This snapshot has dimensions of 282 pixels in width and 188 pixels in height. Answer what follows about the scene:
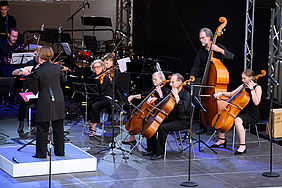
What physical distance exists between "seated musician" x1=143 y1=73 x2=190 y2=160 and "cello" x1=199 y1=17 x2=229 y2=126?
1.89 feet

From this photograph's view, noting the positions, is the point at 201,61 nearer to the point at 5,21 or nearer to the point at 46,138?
the point at 46,138

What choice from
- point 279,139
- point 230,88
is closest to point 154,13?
point 230,88

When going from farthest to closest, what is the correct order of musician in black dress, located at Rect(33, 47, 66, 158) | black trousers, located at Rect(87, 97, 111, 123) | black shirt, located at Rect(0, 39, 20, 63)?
black shirt, located at Rect(0, 39, 20, 63), black trousers, located at Rect(87, 97, 111, 123), musician in black dress, located at Rect(33, 47, 66, 158)

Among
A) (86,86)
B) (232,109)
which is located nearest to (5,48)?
(86,86)

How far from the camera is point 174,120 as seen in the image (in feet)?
23.7

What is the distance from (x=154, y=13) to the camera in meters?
12.6

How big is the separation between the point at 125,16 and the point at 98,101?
6.16 meters

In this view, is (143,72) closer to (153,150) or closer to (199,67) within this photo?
(199,67)

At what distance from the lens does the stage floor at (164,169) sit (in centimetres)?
584

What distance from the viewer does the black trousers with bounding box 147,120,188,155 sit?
22.9 feet

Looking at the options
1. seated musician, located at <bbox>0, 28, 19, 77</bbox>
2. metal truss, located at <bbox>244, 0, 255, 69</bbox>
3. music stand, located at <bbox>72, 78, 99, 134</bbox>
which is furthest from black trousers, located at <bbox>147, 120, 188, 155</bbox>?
seated musician, located at <bbox>0, 28, 19, 77</bbox>

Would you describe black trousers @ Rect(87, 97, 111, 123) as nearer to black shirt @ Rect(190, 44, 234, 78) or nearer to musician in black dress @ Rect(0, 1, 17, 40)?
black shirt @ Rect(190, 44, 234, 78)

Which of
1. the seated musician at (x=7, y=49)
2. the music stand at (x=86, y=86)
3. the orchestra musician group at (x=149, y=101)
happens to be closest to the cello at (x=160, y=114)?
the orchestra musician group at (x=149, y=101)

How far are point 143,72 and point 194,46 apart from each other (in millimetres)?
1370
